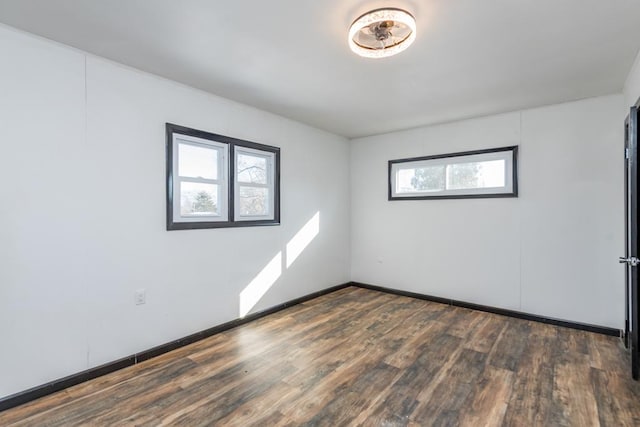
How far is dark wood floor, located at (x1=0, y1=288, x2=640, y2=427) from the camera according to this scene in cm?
191

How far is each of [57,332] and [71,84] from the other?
5.88 feet

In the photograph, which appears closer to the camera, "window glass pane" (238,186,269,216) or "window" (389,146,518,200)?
"window glass pane" (238,186,269,216)

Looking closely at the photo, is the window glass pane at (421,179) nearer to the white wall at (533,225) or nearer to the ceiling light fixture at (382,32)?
the white wall at (533,225)

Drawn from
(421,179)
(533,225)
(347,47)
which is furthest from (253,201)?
(533,225)

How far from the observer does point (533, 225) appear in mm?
3547

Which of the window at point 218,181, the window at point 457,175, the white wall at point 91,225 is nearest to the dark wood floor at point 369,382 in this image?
the white wall at point 91,225

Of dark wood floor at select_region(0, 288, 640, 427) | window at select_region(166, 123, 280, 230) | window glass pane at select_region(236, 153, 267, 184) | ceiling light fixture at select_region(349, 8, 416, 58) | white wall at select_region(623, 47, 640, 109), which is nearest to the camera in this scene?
ceiling light fixture at select_region(349, 8, 416, 58)

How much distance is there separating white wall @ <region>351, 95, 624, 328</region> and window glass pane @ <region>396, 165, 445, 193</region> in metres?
0.21

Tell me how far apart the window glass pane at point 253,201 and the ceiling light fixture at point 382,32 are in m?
2.00

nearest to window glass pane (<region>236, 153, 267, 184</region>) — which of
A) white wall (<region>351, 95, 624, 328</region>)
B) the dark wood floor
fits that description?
the dark wood floor

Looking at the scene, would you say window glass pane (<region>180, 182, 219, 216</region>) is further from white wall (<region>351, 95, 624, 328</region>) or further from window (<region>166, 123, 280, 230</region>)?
white wall (<region>351, 95, 624, 328</region>)

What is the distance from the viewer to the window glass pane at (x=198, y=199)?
2934 mm

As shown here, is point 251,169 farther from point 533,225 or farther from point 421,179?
point 533,225

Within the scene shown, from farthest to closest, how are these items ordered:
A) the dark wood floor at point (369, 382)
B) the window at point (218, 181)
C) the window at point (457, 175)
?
1. the window at point (457, 175)
2. the window at point (218, 181)
3. the dark wood floor at point (369, 382)
